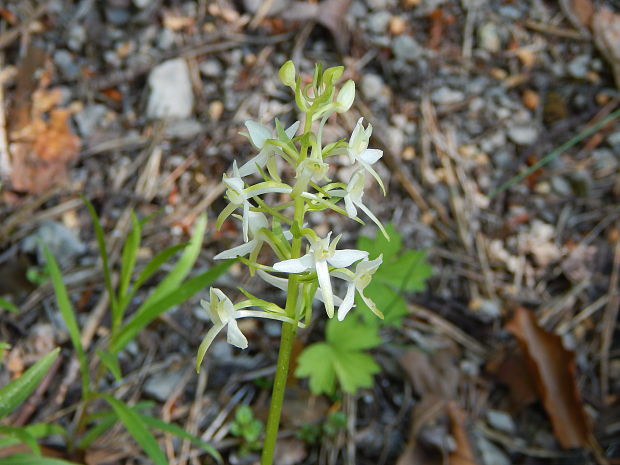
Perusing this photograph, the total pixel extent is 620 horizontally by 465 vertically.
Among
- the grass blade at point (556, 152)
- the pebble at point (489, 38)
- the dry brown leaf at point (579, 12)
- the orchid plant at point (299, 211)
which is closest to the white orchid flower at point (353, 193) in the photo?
the orchid plant at point (299, 211)

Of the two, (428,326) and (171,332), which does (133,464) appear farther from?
(428,326)

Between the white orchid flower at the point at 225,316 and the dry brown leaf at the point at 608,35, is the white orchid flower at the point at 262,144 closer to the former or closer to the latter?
the white orchid flower at the point at 225,316

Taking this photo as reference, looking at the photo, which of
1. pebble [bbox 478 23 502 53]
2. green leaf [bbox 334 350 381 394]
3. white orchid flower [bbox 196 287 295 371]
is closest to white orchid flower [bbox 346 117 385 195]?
white orchid flower [bbox 196 287 295 371]

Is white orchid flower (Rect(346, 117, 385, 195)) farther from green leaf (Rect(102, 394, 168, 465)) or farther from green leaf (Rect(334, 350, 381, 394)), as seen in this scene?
green leaf (Rect(334, 350, 381, 394))

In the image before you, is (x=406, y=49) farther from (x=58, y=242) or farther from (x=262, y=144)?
(x=262, y=144)

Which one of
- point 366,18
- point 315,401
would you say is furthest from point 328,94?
point 366,18

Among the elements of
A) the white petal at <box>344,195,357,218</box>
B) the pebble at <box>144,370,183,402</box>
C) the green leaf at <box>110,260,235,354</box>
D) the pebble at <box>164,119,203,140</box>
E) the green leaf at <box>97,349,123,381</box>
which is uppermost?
the pebble at <box>164,119,203,140</box>
